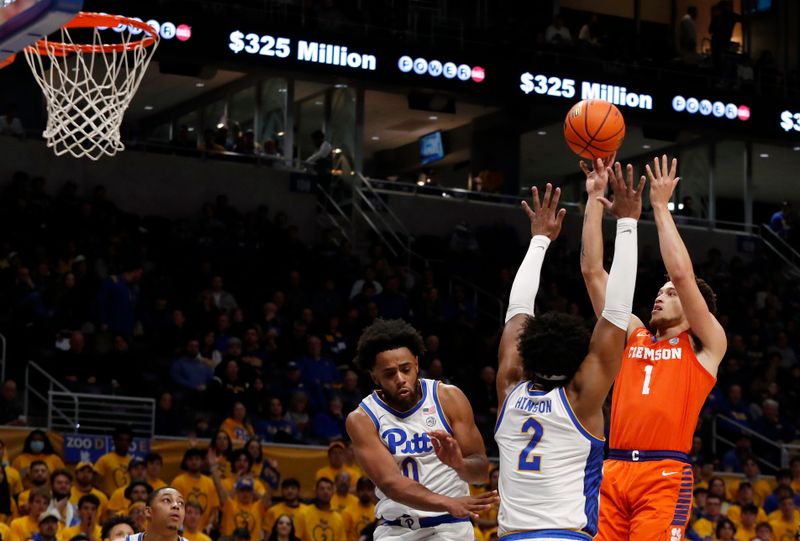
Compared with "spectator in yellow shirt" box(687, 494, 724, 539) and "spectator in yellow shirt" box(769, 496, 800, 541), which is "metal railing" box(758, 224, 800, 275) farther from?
"spectator in yellow shirt" box(687, 494, 724, 539)

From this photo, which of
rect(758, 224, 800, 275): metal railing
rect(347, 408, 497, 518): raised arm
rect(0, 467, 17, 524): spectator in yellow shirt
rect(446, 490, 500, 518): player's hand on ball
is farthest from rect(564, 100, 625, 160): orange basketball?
rect(758, 224, 800, 275): metal railing

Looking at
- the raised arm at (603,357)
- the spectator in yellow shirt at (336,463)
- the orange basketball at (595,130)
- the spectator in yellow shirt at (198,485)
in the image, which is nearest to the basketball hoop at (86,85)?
the spectator in yellow shirt at (198,485)

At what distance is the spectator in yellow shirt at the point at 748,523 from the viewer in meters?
14.4

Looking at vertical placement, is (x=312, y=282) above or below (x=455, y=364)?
above

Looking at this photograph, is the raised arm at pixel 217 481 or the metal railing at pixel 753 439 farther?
the metal railing at pixel 753 439

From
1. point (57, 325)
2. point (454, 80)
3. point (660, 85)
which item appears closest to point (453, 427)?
point (57, 325)

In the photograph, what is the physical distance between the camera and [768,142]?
25.2m

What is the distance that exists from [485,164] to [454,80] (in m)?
4.25

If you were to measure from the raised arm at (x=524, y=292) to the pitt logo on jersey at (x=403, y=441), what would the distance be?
→ 432 mm

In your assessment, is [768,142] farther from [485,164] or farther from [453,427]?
[453,427]

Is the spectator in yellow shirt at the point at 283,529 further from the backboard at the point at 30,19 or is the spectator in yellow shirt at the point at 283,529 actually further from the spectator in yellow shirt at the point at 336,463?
the backboard at the point at 30,19

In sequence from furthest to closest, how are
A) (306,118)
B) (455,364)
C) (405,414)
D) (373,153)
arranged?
1. (373,153)
2. (306,118)
3. (455,364)
4. (405,414)

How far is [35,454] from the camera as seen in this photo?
12852 mm

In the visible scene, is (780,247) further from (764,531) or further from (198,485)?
(198,485)
